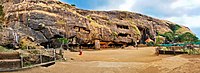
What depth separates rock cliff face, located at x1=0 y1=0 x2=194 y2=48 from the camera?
44938mm

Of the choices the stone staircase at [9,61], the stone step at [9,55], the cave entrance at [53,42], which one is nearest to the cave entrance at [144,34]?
the cave entrance at [53,42]

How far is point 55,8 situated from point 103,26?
41.9ft

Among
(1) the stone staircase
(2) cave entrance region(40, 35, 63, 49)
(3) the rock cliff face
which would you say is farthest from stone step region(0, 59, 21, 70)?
(2) cave entrance region(40, 35, 63, 49)

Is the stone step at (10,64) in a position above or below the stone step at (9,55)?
below

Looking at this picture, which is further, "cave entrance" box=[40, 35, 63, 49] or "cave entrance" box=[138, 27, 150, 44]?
"cave entrance" box=[138, 27, 150, 44]

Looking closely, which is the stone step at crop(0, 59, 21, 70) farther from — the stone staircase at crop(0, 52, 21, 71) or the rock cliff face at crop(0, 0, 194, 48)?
the rock cliff face at crop(0, 0, 194, 48)

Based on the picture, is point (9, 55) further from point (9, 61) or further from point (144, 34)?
point (144, 34)

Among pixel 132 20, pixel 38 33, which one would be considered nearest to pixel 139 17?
pixel 132 20

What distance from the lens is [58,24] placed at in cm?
4853

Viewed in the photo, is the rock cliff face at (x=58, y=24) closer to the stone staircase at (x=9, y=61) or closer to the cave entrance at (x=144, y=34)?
the cave entrance at (x=144, y=34)

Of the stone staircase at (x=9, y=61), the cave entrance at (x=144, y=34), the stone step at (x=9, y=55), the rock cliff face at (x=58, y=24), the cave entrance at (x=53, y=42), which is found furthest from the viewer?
the cave entrance at (x=144, y=34)

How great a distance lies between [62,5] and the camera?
55.7 meters

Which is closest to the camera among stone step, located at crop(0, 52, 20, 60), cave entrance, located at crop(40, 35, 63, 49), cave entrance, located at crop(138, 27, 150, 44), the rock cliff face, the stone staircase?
the stone staircase

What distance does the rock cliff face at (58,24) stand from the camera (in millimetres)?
44938
